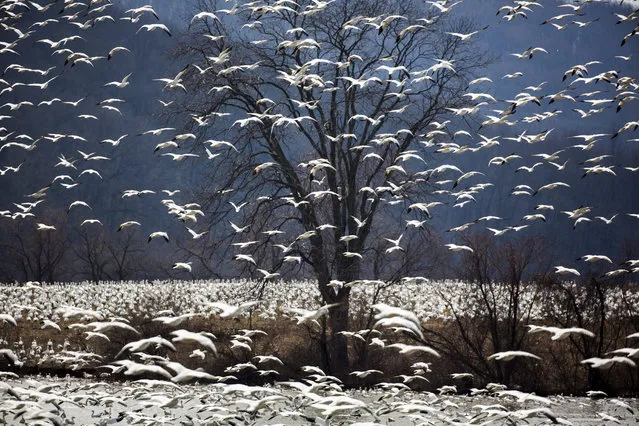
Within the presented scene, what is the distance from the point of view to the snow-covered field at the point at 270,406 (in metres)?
18.4

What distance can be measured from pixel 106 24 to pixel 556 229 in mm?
112802

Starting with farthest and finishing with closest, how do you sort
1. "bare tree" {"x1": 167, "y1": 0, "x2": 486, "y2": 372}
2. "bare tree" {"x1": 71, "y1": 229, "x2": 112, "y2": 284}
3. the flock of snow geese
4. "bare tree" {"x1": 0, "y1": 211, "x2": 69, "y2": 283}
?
"bare tree" {"x1": 0, "y1": 211, "x2": 69, "y2": 283}, "bare tree" {"x1": 71, "y1": 229, "x2": 112, "y2": 284}, "bare tree" {"x1": 167, "y1": 0, "x2": 486, "y2": 372}, the flock of snow geese

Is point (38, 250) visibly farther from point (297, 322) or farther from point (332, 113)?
point (297, 322)

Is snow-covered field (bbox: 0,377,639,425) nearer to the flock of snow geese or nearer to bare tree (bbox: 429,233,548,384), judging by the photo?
the flock of snow geese

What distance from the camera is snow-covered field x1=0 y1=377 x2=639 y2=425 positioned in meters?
18.4

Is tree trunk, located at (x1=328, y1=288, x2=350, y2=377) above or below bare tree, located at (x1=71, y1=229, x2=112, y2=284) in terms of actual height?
above

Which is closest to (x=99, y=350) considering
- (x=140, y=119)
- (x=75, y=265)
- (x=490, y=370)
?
(x=490, y=370)

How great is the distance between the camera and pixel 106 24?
18075cm

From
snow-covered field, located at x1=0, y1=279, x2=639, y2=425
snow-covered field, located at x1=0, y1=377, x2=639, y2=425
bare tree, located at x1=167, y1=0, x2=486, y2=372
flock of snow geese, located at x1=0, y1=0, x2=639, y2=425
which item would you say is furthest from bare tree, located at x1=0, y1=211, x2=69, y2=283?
snow-covered field, located at x1=0, y1=377, x2=639, y2=425

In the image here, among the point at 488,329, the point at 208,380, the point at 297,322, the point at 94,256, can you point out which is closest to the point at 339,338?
the point at 297,322

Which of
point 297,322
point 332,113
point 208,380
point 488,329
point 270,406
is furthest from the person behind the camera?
point 332,113

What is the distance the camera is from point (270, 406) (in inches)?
921

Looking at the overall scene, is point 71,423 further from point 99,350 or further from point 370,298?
point 370,298

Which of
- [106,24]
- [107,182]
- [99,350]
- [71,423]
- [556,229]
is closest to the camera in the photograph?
[71,423]
